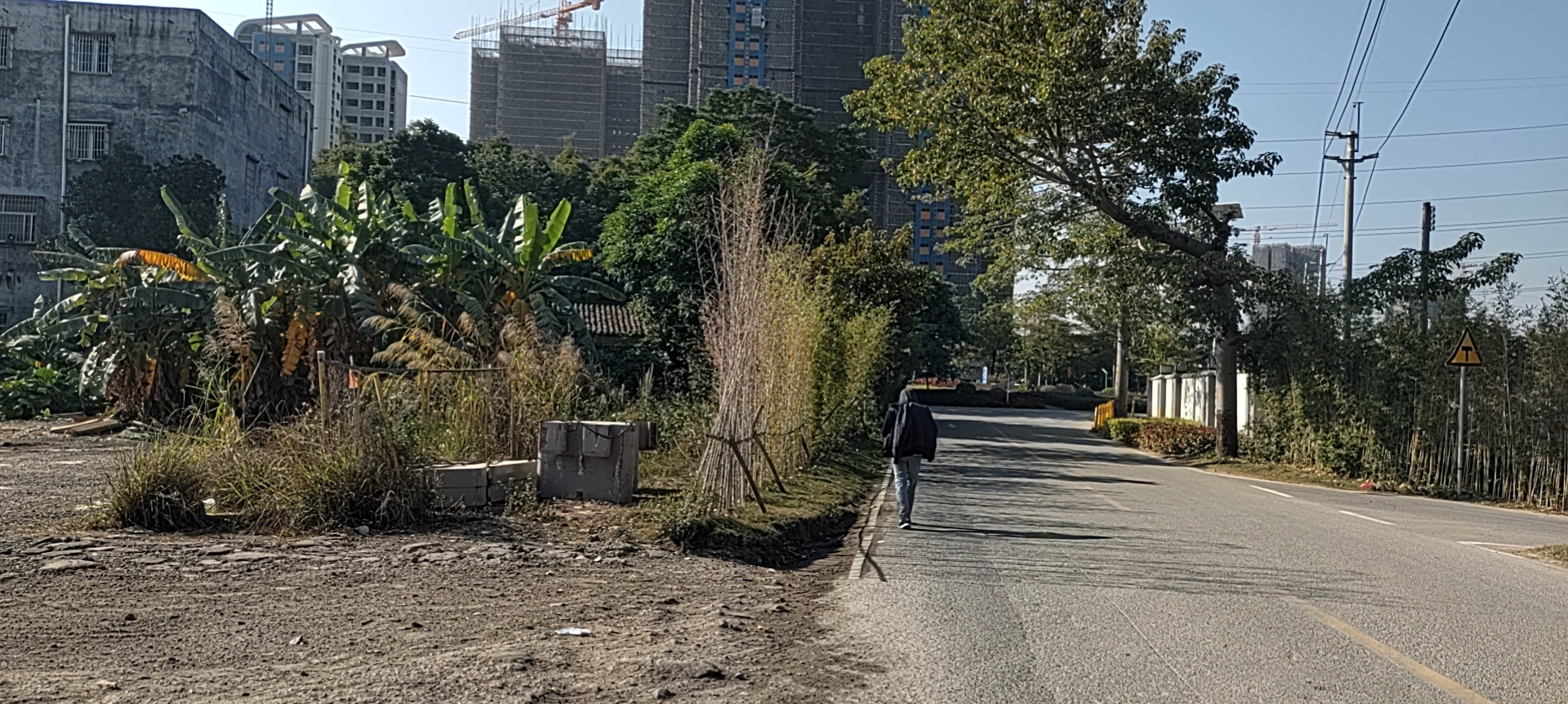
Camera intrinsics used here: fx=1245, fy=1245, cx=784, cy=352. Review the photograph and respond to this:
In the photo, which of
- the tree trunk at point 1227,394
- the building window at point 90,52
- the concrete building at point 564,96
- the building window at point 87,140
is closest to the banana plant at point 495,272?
the tree trunk at point 1227,394

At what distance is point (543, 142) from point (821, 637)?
13053cm

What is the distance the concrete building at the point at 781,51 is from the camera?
96.6 meters

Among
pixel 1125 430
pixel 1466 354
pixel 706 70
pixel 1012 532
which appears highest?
pixel 706 70

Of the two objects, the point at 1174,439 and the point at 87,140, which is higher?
the point at 87,140

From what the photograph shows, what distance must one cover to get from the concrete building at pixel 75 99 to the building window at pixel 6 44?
0.03 meters

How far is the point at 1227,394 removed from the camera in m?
30.8

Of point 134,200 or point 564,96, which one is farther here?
point 564,96

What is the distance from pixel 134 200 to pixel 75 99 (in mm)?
6446

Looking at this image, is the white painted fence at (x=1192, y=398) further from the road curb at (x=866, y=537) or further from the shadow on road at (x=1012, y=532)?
the shadow on road at (x=1012, y=532)

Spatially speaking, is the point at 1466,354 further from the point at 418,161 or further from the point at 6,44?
the point at 6,44

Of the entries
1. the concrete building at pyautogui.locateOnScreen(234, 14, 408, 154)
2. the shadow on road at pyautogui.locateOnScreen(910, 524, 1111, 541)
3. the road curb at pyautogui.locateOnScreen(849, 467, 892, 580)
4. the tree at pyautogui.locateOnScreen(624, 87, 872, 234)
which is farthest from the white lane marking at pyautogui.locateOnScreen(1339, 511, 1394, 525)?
the concrete building at pyautogui.locateOnScreen(234, 14, 408, 154)

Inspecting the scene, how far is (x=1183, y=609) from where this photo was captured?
888cm

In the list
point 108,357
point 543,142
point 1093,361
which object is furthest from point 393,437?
point 543,142

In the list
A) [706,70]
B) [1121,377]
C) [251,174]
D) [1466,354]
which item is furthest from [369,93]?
[1466,354]
